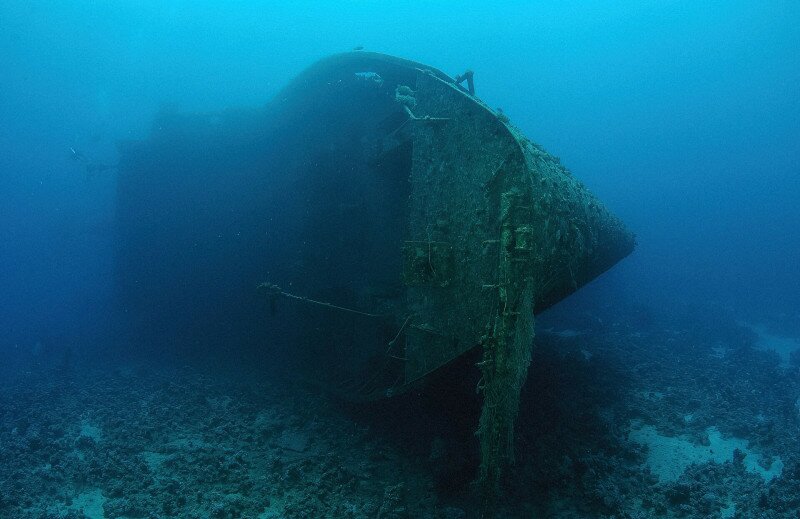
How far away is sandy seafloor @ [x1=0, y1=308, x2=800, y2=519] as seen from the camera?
3.78m

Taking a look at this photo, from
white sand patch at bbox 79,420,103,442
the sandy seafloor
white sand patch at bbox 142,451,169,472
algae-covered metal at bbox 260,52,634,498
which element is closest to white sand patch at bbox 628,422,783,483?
the sandy seafloor

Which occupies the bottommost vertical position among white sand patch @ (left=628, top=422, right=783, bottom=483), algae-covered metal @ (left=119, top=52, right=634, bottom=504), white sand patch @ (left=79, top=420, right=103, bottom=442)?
white sand patch @ (left=79, top=420, right=103, bottom=442)

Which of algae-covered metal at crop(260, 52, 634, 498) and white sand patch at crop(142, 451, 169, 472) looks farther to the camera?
white sand patch at crop(142, 451, 169, 472)

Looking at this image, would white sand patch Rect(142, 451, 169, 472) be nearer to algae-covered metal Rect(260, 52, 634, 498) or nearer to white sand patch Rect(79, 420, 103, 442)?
white sand patch Rect(79, 420, 103, 442)

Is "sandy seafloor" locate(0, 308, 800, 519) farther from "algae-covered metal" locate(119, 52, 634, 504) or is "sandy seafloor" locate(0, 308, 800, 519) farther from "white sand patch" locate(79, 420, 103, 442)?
"algae-covered metal" locate(119, 52, 634, 504)

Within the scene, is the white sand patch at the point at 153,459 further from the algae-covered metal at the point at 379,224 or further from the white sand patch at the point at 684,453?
the white sand patch at the point at 684,453

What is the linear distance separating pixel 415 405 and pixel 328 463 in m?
1.25

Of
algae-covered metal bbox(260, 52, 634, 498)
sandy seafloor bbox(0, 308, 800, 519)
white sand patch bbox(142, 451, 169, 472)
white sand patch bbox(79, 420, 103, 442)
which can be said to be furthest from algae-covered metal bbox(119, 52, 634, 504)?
white sand patch bbox(79, 420, 103, 442)

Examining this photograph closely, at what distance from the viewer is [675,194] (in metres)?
108

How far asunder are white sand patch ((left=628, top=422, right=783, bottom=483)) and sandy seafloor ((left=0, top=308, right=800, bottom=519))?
0.08 feet

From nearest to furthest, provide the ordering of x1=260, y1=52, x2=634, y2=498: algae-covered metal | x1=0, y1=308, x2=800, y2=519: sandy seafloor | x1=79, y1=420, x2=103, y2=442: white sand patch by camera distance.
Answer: x1=260, y1=52, x2=634, y2=498: algae-covered metal
x1=0, y1=308, x2=800, y2=519: sandy seafloor
x1=79, y1=420, x2=103, y2=442: white sand patch

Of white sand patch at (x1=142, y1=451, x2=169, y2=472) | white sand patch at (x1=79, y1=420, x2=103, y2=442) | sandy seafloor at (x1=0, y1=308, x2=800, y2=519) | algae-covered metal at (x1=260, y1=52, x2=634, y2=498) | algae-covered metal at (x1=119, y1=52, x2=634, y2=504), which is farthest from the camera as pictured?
white sand patch at (x1=79, y1=420, x2=103, y2=442)

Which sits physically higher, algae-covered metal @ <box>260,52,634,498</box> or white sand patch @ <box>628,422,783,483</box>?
algae-covered metal @ <box>260,52,634,498</box>

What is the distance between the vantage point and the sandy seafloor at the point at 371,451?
3781 millimetres
